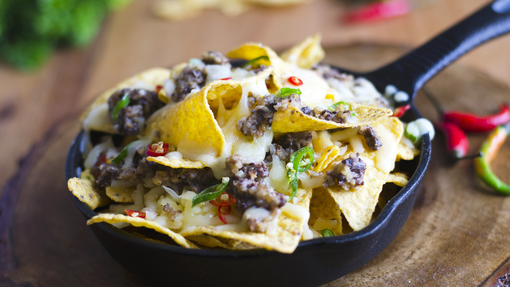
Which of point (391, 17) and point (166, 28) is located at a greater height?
point (166, 28)

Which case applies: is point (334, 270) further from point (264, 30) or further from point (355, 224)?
point (264, 30)

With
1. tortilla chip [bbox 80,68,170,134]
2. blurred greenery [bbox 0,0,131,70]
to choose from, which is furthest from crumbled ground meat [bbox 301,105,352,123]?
blurred greenery [bbox 0,0,131,70]

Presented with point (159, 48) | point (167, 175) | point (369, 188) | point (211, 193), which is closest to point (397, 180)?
point (369, 188)

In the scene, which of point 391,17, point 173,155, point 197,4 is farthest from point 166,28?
point 173,155

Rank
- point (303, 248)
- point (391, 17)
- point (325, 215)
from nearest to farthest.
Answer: point (303, 248) < point (325, 215) < point (391, 17)

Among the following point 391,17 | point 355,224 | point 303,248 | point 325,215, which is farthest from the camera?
point 391,17

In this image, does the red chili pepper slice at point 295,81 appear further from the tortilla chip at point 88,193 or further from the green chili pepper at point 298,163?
the tortilla chip at point 88,193
